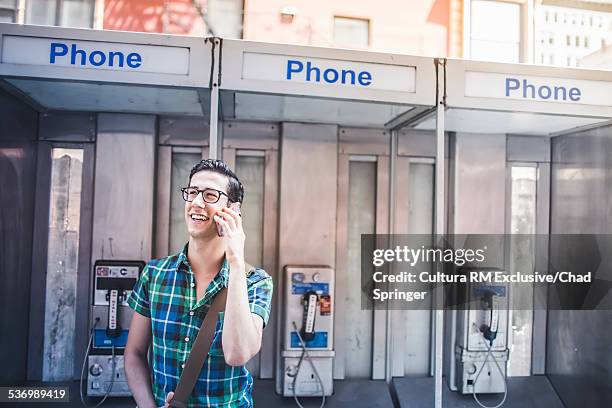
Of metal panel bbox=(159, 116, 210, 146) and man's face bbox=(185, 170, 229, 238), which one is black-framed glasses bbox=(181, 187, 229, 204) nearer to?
man's face bbox=(185, 170, 229, 238)

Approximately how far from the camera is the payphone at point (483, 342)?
4.09 meters

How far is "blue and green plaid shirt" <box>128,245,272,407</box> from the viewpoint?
1.59 meters

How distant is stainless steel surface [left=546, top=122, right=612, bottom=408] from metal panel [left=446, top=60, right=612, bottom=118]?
3.02ft

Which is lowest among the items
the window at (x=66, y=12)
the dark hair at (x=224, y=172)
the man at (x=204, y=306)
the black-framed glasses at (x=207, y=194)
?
the man at (x=204, y=306)

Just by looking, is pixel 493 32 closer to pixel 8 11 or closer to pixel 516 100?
pixel 516 100

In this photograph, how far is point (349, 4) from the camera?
24.6 ft

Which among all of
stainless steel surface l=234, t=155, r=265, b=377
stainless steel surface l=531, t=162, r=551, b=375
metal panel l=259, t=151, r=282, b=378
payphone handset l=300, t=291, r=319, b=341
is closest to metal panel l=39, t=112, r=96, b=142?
stainless steel surface l=234, t=155, r=265, b=377

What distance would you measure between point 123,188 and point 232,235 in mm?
2866

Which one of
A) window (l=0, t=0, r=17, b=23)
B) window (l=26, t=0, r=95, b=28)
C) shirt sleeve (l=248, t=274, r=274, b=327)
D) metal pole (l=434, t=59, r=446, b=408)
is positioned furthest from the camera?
window (l=26, t=0, r=95, b=28)

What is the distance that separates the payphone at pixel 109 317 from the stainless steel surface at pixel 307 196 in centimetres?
133

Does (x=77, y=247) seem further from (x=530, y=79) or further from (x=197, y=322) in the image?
(x=530, y=79)

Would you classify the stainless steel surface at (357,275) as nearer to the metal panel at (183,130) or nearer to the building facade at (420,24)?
the metal panel at (183,130)

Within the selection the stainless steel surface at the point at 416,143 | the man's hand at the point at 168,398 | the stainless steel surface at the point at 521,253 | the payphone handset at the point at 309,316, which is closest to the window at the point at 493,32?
the stainless steel surface at the point at 521,253

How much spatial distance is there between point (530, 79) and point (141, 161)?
127 inches
